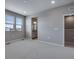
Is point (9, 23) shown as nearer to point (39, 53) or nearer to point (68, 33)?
point (39, 53)

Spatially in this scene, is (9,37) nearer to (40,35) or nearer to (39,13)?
(40,35)

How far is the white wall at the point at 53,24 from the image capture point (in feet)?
16.0

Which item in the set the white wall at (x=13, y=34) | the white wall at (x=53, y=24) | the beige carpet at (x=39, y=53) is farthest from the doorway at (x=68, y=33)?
the white wall at (x=13, y=34)

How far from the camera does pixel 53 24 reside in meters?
5.41

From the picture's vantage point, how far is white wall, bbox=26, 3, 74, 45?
4.87 meters

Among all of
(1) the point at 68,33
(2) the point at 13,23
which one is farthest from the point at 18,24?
(1) the point at 68,33

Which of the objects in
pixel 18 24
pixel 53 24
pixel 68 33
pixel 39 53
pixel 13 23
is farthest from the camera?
pixel 18 24

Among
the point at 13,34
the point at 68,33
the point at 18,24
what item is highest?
the point at 18,24

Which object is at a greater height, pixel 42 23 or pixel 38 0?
pixel 38 0

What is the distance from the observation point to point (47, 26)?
5.88 metres

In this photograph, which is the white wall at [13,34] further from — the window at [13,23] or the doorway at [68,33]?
the doorway at [68,33]

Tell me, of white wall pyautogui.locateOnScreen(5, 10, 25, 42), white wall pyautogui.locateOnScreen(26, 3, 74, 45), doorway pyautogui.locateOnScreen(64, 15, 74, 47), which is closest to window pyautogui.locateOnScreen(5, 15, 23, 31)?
white wall pyautogui.locateOnScreen(5, 10, 25, 42)

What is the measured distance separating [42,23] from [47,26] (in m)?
0.68
